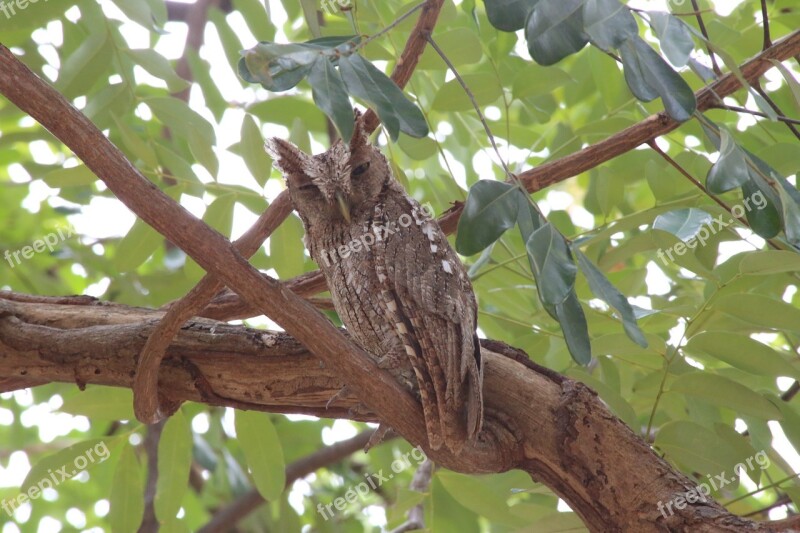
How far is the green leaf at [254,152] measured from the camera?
2439 millimetres

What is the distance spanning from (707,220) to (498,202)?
591 millimetres

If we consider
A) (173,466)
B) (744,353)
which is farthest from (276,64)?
(173,466)

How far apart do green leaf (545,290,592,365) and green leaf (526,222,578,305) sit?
0.10 meters

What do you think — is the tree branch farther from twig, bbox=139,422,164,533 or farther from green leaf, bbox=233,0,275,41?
twig, bbox=139,422,164,533

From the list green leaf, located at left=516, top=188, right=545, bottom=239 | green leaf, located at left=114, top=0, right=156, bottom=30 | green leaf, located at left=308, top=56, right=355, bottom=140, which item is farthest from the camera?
green leaf, located at left=114, top=0, right=156, bottom=30

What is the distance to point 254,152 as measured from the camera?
2482 millimetres

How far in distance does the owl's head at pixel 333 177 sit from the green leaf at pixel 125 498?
3.27 ft

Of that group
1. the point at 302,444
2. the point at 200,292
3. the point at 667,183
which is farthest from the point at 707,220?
the point at 302,444

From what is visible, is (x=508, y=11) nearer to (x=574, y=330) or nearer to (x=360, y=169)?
(x=574, y=330)

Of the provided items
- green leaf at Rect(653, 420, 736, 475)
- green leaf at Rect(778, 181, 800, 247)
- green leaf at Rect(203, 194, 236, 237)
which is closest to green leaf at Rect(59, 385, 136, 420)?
green leaf at Rect(203, 194, 236, 237)

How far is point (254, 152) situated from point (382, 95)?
3.42 ft

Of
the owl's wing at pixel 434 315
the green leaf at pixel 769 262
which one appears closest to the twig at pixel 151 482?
the owl's wing at pixel 434 315

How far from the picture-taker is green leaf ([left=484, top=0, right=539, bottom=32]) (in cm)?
157

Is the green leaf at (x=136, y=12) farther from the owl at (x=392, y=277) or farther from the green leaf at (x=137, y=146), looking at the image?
the owl at (x=392, y=277)
